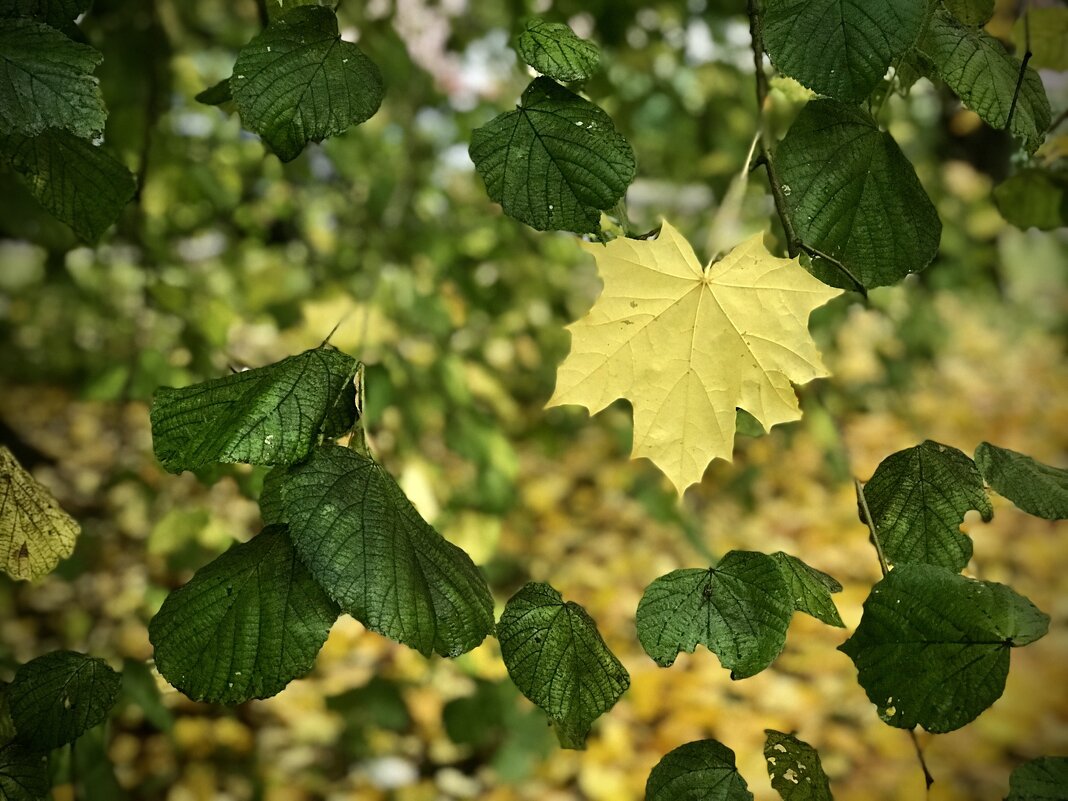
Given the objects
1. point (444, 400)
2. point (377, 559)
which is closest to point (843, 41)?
point (377, 559)

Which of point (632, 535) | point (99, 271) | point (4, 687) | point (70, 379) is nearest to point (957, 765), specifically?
point (632, 535)

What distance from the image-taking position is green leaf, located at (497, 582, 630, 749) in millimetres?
621

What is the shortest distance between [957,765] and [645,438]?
1878 mm

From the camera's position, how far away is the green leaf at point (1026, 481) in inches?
25.3

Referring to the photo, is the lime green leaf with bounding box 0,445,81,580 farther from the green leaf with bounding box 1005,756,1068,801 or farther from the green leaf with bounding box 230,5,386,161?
the green leaf with bounding box 1005,756,1068,801

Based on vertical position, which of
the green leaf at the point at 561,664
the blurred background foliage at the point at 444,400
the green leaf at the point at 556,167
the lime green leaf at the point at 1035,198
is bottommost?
the blurred background foliage at the point at 444,400

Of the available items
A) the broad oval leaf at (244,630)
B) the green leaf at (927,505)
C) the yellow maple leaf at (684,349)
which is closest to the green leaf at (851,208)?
the yellow maple leaf at (684,349)

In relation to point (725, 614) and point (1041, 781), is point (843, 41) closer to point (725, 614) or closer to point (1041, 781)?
point (725, 614)

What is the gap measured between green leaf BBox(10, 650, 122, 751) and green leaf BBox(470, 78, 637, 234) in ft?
1.64

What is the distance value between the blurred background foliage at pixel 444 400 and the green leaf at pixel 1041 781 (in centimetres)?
Answer: 69

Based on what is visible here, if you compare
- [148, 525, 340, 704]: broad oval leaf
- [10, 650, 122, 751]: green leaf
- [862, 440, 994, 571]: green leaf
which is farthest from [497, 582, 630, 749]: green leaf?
[10, 650, 122, 751]: green leaf

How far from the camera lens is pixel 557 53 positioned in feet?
2.14

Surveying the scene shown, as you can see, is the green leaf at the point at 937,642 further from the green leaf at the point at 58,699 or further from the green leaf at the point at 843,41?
the green leaf at the point at 58,699

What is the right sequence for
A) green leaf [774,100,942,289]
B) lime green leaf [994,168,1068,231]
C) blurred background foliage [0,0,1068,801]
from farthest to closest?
blurred background foliage [0,0,1068,801], lime green leaf [994,168,1068,231], green leaf [774,100,942,289]
